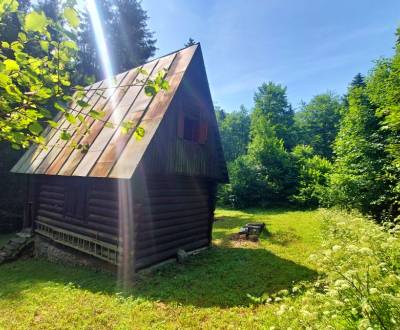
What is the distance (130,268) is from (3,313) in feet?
11.1

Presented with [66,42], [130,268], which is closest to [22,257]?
[130,268]

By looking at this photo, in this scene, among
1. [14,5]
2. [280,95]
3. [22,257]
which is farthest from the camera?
[280,95]

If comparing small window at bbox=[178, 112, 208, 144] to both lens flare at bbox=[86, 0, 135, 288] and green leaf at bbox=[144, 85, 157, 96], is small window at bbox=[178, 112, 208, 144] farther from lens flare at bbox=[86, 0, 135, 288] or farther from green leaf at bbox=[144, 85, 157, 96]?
green leaf at bbox=[144, 85, 157, 96]

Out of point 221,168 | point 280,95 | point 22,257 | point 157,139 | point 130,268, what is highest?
point 280,95

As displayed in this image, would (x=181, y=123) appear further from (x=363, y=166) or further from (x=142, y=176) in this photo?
(x=363, y=166)

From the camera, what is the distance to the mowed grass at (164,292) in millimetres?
5898

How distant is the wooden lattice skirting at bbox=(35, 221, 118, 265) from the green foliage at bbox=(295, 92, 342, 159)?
36.7 m

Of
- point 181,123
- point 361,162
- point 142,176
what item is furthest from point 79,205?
point 361,162

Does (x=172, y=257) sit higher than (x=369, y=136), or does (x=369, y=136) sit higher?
(x=369, y=136)

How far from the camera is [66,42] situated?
8.29ft

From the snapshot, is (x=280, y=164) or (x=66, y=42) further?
(x=280, y=164)

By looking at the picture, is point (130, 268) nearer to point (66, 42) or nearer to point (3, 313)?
point (3, 313)

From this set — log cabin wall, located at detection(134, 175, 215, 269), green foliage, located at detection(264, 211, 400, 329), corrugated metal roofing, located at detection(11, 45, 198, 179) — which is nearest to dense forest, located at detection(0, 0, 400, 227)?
corrugated metal roofing, located at detection(11, 45, 198, 179)

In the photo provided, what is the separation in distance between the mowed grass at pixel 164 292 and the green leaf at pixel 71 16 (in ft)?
19.0
